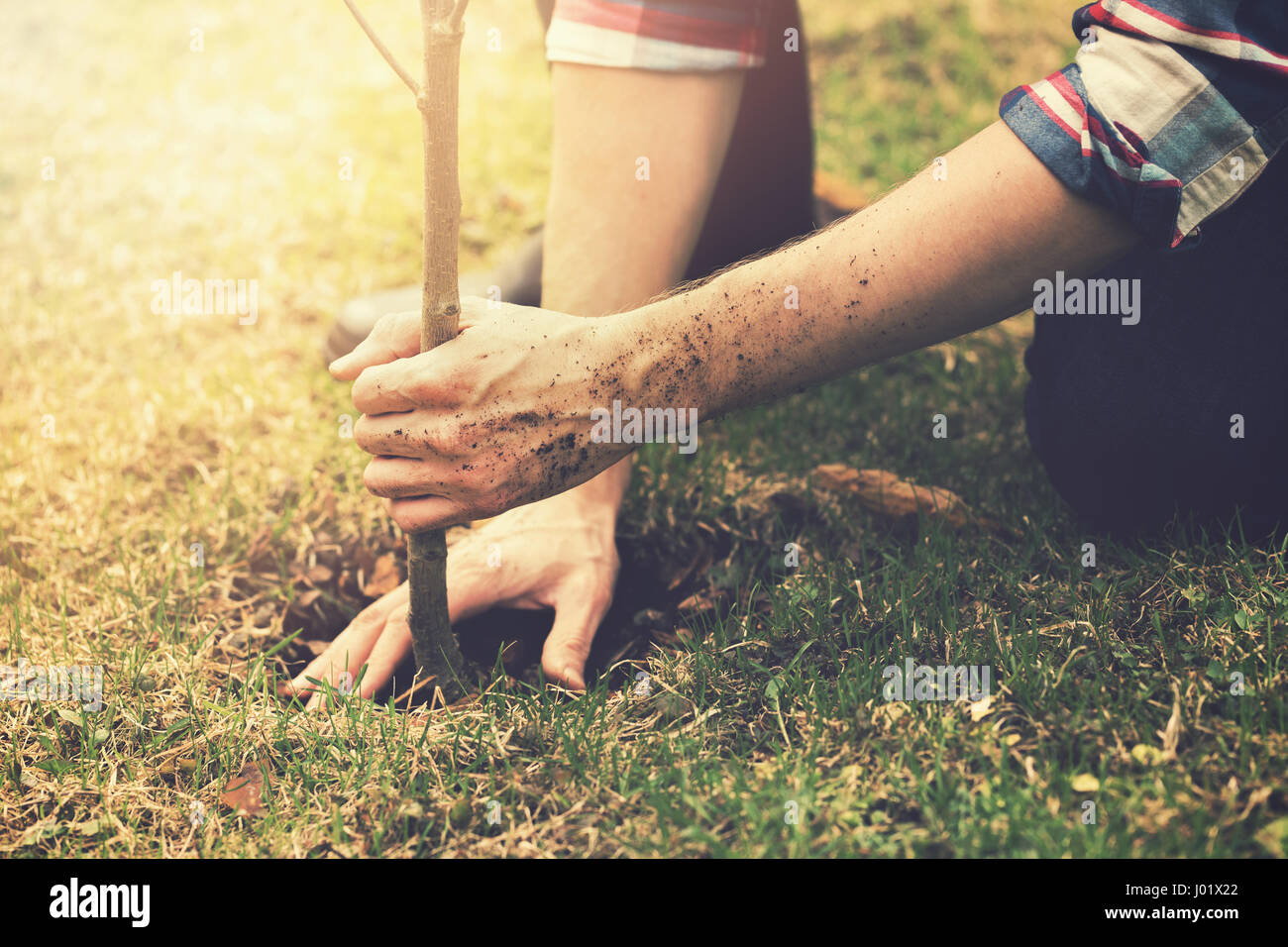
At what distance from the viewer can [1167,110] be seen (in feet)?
4.41

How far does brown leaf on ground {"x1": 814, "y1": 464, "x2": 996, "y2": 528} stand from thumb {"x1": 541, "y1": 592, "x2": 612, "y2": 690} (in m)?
0.59

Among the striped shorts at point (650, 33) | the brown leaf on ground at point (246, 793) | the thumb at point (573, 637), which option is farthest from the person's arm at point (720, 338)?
the striped shorts at point (650, 33)

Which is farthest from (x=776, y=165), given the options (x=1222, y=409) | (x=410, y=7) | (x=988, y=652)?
(x=410, y=7)

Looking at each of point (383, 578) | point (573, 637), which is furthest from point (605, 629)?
point (383, 578)

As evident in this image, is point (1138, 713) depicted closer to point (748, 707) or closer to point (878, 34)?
point (748, 707)

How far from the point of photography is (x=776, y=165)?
2.61m

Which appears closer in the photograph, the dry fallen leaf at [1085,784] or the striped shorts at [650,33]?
the dry fallen leaf at [1085,784]

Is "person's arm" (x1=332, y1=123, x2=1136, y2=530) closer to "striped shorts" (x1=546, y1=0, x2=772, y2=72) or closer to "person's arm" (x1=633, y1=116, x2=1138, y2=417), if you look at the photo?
"person's arm" (x1=633, y1=116, x2=1138, y2=417)

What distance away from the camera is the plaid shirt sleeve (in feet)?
4.32

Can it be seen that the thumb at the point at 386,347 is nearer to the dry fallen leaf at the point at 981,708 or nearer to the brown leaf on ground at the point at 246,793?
the brown leaf on ground at the point at 246,793

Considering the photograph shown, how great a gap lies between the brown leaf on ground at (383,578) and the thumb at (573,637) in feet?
1.30

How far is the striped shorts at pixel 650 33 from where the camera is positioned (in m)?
1.88

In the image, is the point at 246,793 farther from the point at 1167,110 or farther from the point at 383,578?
the point at 1167,110

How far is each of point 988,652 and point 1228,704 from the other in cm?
35
